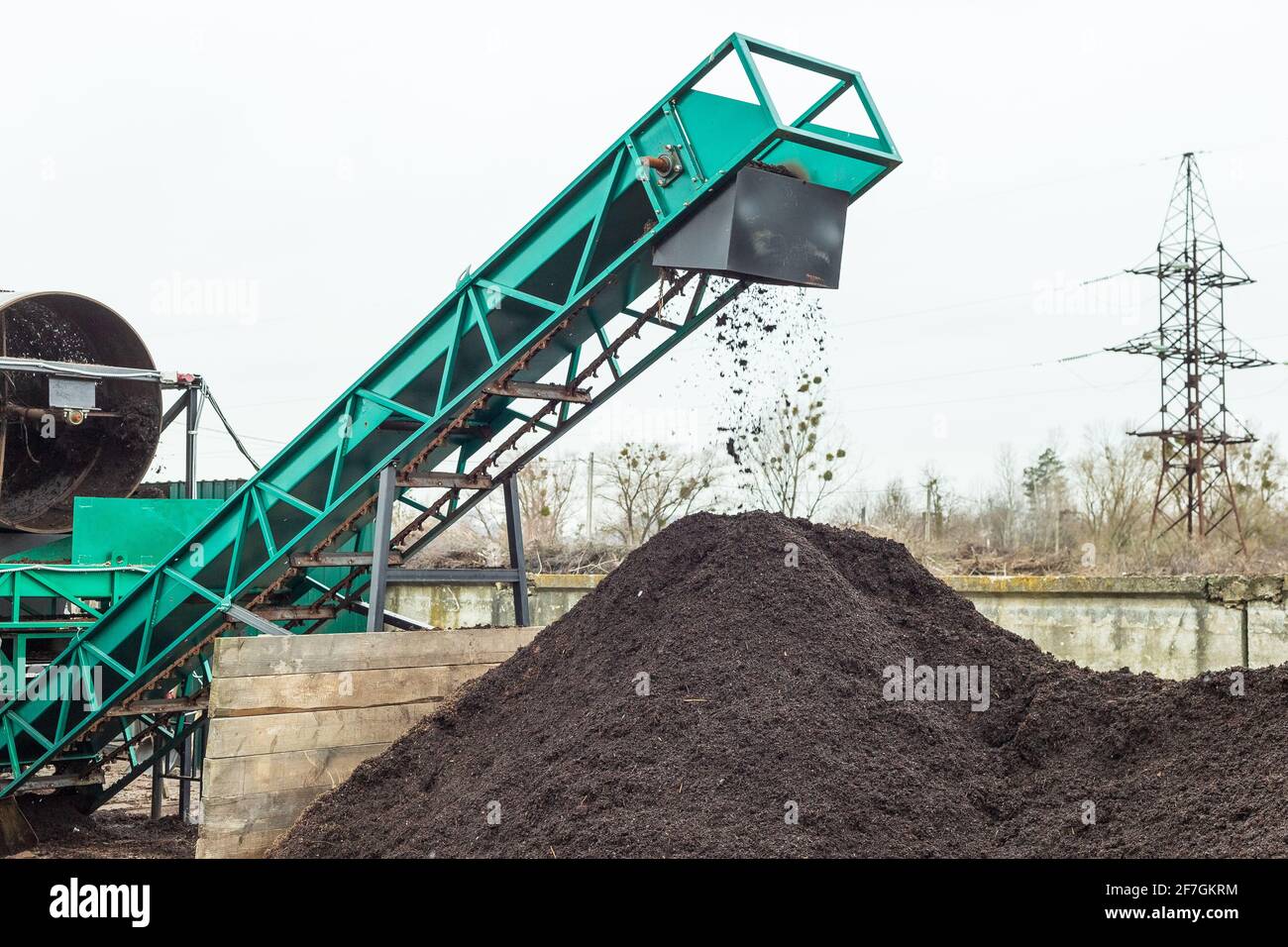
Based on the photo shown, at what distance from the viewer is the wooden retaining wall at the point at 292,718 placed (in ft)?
20.3

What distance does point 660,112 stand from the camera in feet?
21.3

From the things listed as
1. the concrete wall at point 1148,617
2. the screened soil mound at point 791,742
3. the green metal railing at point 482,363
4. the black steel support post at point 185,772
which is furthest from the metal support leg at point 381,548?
the concrete wall at point 1148,617

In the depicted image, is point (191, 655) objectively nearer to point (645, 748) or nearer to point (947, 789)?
point (645, 748)

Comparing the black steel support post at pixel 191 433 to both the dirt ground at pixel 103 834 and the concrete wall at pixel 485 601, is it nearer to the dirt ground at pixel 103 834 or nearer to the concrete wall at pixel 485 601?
the dirt ground at pixel 103 834

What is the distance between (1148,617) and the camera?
11.0m

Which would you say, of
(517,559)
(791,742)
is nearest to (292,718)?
(517,559)

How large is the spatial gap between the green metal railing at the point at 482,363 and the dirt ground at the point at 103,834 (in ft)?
3.28

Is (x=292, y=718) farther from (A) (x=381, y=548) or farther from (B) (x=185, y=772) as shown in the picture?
(B) (x=185, y=772)

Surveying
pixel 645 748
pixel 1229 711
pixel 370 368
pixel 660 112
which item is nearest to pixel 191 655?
pixel 370 368

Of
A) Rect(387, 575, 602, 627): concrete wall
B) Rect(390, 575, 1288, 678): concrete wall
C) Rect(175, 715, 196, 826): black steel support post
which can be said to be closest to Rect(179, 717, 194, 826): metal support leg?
Rect(175, 715, 196, 826): black steel support post

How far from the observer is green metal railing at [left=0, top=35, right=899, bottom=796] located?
6395 mm

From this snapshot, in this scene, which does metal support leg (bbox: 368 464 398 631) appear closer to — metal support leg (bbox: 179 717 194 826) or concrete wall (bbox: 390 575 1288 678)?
metal support leg (bbox: 179 717 194 826)

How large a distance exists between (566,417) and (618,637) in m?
1.71
